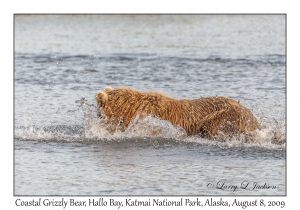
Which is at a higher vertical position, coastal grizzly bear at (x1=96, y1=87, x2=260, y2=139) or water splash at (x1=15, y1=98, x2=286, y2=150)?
coastal grizzly bear at (x1=96, y1=87, x2=260, y2=139)

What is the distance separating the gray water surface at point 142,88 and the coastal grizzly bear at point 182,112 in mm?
177

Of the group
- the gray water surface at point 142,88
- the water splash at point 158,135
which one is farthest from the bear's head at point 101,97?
the gray water surface at point 142,88

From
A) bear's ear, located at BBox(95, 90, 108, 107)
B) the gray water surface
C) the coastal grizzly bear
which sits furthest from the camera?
the coastal grizzly bear

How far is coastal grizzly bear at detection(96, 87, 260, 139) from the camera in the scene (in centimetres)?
1102

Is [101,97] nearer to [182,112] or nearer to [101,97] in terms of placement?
[101,97]

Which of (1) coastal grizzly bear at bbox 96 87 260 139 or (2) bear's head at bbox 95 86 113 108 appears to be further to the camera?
(1) coastal grizzly bear at bbox 96 87 260 139

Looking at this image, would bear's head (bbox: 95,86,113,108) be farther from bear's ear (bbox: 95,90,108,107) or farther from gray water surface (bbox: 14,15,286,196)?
gray water surface (bbox: 14,15,286,196)

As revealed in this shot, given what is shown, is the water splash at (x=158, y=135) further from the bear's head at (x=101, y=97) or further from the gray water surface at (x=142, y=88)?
the bear's head at (x=101, y=97)

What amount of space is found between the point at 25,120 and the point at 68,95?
9.06 feet

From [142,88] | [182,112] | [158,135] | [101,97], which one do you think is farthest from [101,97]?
[142,88]

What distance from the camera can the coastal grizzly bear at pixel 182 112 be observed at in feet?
36.2

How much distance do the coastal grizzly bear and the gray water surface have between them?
177 mm

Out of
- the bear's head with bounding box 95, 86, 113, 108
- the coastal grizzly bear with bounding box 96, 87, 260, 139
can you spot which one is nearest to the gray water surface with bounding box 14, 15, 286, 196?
the coastal grizzly bear with bounding box 96, 87, 260, 139
